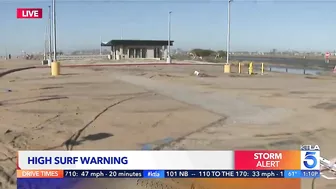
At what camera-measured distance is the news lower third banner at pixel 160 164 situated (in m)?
5.29

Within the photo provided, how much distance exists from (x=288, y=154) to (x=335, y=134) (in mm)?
5204

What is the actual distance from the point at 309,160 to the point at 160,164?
2020 mm

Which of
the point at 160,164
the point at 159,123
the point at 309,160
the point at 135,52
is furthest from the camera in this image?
the point at 135,52

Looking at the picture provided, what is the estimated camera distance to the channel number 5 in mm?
5426

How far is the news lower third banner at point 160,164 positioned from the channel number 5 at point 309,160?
15mm

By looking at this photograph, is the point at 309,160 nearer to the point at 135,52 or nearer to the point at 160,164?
the point at 160,164

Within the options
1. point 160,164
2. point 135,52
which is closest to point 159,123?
point 160,164

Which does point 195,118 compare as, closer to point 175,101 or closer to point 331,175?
point 175,101

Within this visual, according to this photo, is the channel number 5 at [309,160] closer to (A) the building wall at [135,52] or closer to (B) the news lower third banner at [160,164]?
(B) the news lower third banner at [160,164]

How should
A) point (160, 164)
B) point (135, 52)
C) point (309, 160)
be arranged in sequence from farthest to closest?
1. point (135, 52)
2. point (309, 160)
3. point (160, 164)

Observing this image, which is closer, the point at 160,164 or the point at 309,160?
the point at 160,164

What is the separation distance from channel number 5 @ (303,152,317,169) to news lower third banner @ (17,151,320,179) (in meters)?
0.02

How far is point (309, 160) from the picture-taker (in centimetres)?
544

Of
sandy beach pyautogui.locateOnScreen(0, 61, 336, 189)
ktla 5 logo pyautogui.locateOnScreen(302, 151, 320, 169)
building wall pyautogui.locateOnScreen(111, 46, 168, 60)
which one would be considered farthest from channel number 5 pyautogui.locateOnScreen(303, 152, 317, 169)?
building wall pyautogui.locateOnScreen(111, 46, 168, 60)
